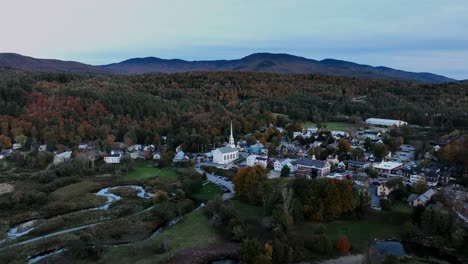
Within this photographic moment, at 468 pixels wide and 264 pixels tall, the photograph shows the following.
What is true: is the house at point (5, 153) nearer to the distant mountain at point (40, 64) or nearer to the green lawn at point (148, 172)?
the green lawn at point (148, 172)

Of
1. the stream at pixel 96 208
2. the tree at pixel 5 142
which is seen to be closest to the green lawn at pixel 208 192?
the stream at pixel 96 208

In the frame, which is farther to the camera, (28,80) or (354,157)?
(28,80)

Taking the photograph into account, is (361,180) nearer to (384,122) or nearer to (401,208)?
(401,208)

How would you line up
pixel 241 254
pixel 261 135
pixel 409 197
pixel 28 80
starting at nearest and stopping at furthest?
pixel 241 254 < pixel 409 197 < pixel 261 135 < pixel 28 80

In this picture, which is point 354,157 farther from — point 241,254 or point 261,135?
point 241,254

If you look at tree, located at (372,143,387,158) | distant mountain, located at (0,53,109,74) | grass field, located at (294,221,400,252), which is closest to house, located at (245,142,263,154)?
tree, located at (372,143,387,158)

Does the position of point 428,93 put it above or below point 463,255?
above

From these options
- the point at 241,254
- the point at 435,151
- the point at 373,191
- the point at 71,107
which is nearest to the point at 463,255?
the point at 373,191

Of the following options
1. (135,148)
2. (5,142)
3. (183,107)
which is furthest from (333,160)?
(5,142)
